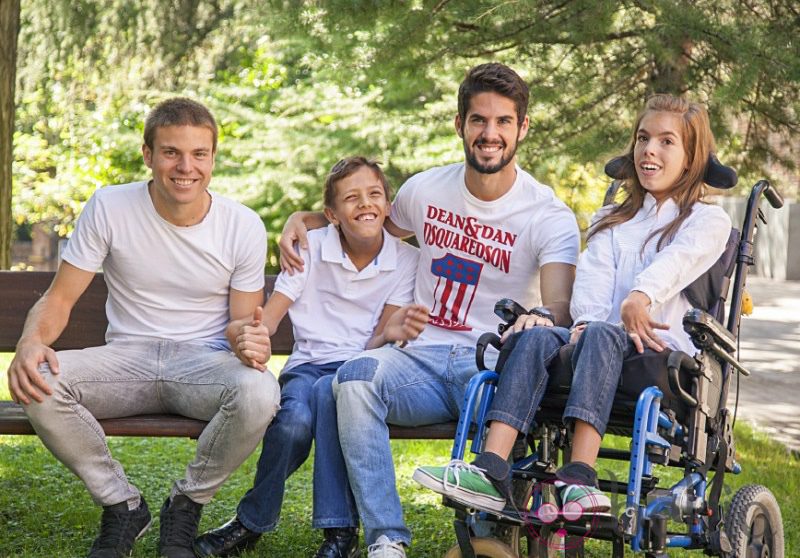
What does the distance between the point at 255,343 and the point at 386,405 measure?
1.69 feet

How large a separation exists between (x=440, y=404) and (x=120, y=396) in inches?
45.4

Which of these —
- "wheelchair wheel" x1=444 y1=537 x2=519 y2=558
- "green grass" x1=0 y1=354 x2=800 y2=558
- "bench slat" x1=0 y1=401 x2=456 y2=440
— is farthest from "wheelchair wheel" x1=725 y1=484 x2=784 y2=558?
"bench slat" x1=0 y1=401 x2=456 y2=440

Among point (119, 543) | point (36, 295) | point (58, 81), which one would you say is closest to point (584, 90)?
point (36, 295)

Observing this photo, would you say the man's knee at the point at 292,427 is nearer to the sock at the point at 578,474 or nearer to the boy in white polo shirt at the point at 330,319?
the boy in white polo shirt at the point at 330,319

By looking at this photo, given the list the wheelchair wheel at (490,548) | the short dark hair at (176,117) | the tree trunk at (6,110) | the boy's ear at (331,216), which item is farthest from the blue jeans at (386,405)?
the tree trunk at (6,110)

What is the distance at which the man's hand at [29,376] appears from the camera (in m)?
3.80

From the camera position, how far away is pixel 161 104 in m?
4.29

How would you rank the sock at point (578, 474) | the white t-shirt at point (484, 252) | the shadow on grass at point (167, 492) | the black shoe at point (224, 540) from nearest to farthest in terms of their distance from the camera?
1. the sock at point (578, 474)
2. the black shoe at point (224, 540)
3. the white t-shirt at point (484, 252)
4. the shadow on grass at point (167, 492)

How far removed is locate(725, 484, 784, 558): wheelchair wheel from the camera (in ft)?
11.7

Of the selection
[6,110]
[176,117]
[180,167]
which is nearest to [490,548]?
[180,167]

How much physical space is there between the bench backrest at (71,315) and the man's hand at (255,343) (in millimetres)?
955

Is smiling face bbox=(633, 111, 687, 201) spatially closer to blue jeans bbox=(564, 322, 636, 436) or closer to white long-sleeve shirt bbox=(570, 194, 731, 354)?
white long-sleeve shirt bbox=(570, 194, 731, 354)

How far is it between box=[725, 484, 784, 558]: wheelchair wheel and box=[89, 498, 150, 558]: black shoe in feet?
6.72

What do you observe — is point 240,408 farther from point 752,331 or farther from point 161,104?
point 752,331
